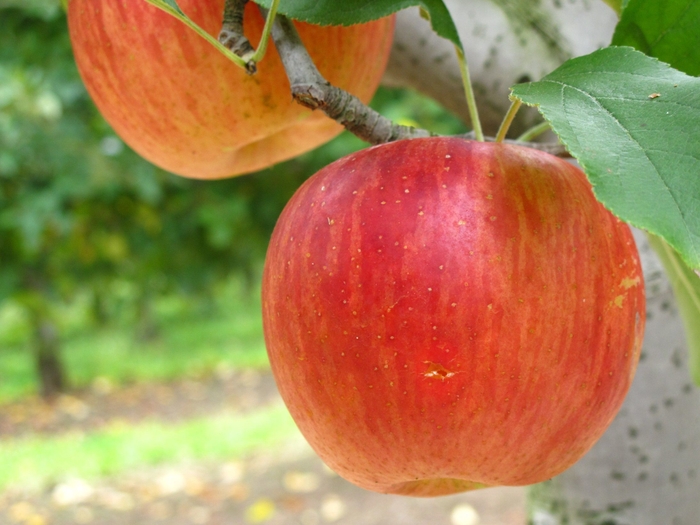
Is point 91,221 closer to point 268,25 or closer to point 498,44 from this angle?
point 498,44

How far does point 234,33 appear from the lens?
524mm

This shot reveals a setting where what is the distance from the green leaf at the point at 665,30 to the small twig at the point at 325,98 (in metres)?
0.10

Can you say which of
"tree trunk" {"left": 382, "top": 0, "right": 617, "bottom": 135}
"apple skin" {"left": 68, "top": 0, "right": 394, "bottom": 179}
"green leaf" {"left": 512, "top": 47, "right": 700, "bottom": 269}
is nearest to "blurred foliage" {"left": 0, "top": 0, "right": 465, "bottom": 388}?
"tree trunk" {"left": 382, "top": 0, "right": 617, "bottom": 135}

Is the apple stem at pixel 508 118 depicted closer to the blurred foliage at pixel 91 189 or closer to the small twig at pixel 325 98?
→ the small twig at pixel 325 98

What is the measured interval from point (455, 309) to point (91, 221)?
346 cm

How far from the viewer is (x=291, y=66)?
1.68 feet

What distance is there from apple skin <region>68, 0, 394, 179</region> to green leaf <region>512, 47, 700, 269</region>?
9.4 inches

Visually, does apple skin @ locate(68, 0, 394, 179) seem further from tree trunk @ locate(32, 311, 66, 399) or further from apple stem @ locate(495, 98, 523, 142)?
tree trunk @ locate(32, 311, 66, 399)

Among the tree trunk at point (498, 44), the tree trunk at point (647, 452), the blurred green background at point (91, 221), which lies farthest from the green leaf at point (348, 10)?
the blurred green background at point (91, 221)

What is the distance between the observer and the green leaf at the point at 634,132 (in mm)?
366

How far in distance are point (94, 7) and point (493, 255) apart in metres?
0.41

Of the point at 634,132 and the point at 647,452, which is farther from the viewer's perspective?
the point at 647,452

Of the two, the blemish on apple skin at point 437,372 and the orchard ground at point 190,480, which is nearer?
the blemish on apple skin at point 437,372

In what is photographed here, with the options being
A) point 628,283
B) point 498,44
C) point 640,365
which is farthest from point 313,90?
point 640,365
